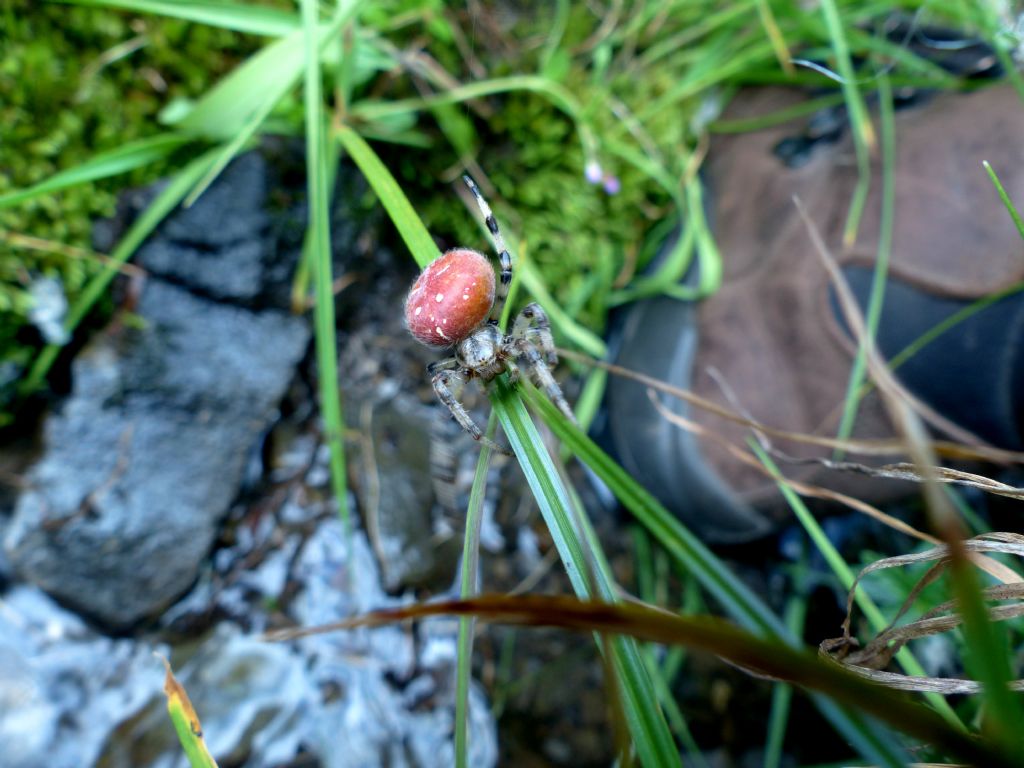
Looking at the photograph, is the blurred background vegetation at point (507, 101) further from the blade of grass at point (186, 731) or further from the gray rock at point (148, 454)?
the blade of grass at point (186, 731)

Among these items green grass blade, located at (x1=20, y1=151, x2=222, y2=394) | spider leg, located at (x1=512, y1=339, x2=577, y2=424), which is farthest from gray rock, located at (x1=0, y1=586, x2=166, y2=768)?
spider leg, located at (x1=512, y1=339, x2=577, y2=424)

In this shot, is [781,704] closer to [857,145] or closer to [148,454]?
[857,145]

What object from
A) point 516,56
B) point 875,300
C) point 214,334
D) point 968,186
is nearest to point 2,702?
point 214,334

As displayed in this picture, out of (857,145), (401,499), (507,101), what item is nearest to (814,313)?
(857,145)

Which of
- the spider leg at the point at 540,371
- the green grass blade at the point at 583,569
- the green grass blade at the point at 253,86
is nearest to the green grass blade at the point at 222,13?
the green grass blade at the point at 253,86

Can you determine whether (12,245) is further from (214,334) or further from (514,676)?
(514,676)

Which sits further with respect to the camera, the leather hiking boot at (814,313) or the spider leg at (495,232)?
the leather hiking boot at (814,313)

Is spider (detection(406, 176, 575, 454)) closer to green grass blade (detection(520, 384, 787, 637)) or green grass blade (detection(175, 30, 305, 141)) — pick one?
green grass blade (detection(520, 384, 787, 637))
